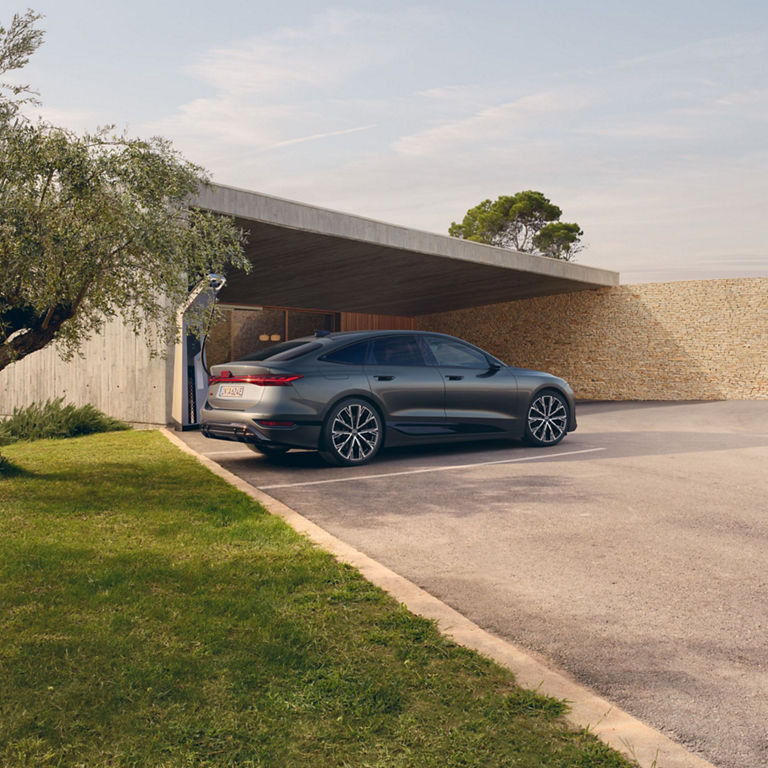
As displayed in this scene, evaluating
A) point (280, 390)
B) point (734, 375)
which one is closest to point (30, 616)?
point (280, 390)

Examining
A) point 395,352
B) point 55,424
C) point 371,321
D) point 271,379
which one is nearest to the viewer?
point 271,379

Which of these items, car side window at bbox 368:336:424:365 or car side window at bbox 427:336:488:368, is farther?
car side window at bbox 427:336:488:368

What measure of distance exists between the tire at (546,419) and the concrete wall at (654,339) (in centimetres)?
1386

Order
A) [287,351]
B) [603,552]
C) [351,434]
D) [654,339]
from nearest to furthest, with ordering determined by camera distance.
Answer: [603,552], [351,434], [287,351], [654,339]

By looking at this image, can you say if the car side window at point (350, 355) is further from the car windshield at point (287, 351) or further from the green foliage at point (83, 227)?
the green foliage at point (83, 227)

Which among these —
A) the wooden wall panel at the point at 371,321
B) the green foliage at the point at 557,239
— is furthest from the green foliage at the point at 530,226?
the wooden wall panel at the point at 371,321

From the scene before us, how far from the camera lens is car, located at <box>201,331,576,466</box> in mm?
8219

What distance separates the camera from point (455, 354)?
969 cm

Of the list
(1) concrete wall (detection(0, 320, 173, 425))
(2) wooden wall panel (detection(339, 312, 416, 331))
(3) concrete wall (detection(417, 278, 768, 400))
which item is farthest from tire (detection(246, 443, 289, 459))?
(2) wooden wall panel (detection(339, 312, 416, 331))

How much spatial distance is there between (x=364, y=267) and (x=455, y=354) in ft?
36.3

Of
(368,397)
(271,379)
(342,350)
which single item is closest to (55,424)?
(271,379)

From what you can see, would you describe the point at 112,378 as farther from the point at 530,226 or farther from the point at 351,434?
the point at 530,226

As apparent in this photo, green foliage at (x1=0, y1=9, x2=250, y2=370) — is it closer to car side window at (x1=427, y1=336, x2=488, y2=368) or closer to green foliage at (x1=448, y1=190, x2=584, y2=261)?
car side window at (x1=427, y1=336, x2=488, y2=368)

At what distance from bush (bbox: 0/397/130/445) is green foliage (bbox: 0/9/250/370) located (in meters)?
5.94
